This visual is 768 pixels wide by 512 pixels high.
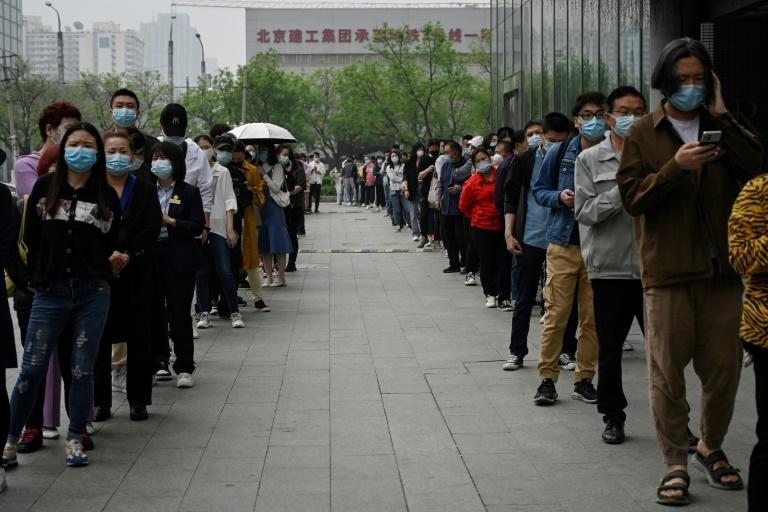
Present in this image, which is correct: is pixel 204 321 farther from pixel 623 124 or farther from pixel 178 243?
pixel 623 124

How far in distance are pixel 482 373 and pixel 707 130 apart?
3893 millimetres

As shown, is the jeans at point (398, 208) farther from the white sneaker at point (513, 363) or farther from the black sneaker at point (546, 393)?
the black sneaker at point (546, 393)

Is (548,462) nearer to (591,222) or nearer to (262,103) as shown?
(591,222)

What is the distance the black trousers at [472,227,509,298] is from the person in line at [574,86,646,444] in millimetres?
6571

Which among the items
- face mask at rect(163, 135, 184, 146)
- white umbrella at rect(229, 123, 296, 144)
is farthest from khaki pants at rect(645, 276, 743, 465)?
white umbrella at rect(229, 123, 296, 144)

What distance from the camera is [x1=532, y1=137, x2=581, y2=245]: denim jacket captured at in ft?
25.5

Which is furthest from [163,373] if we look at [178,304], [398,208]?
[398,208]

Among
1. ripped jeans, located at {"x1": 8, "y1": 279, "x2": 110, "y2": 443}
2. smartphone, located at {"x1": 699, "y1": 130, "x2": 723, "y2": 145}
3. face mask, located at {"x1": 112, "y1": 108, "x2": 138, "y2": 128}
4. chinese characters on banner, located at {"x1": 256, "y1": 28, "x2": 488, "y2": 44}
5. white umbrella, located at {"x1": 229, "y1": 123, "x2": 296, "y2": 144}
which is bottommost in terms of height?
ripped jeans, located at {"x1": 8, "y1": 279, "x2": 110, "y2": 443}

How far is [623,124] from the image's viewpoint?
6.55m

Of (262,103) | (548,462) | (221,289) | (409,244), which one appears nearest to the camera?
(548,462)

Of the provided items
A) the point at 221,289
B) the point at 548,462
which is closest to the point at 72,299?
the point at 548,462

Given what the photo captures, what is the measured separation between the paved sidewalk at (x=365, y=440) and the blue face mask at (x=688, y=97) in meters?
1.82

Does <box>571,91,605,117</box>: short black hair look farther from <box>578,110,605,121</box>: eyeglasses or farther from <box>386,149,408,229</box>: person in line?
<box>386,149,408,229</box>: person in line

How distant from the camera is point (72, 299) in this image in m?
6.44
